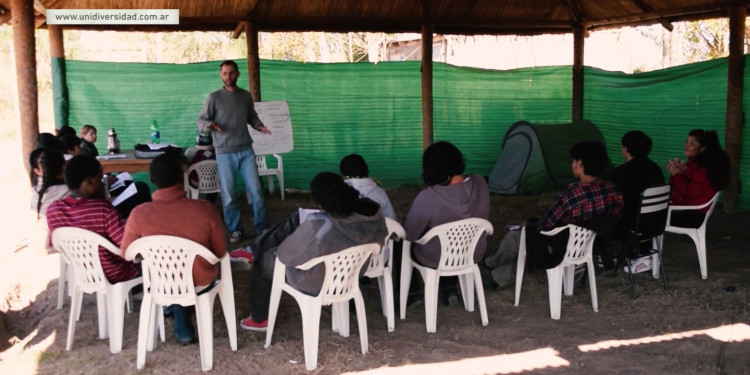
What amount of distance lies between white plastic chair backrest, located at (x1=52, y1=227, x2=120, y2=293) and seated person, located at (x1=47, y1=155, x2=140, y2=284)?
0.13ft

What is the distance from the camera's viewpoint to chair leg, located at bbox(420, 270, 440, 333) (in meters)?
3.94

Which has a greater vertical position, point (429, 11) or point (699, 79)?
point (429, 11)

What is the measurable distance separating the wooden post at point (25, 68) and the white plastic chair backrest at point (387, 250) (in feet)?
10.2

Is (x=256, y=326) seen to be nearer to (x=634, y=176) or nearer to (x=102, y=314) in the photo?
(x=102, y=314)

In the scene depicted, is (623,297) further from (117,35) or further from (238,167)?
(117,35)

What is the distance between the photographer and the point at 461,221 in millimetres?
3812

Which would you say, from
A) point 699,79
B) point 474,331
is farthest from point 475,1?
point 474,331

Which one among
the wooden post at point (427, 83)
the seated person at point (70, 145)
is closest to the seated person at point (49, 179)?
the seated person at point (70, 145)

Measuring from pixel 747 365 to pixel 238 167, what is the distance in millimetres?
3976

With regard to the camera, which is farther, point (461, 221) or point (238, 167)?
point (238, 167)

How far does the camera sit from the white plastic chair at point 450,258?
12.5 feet

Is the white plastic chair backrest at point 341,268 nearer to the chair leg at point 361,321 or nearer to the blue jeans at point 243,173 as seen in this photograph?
the chair leg at point 361,321

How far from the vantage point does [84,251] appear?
3.46m

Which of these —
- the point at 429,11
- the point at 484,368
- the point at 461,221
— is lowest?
the point at 484,368
